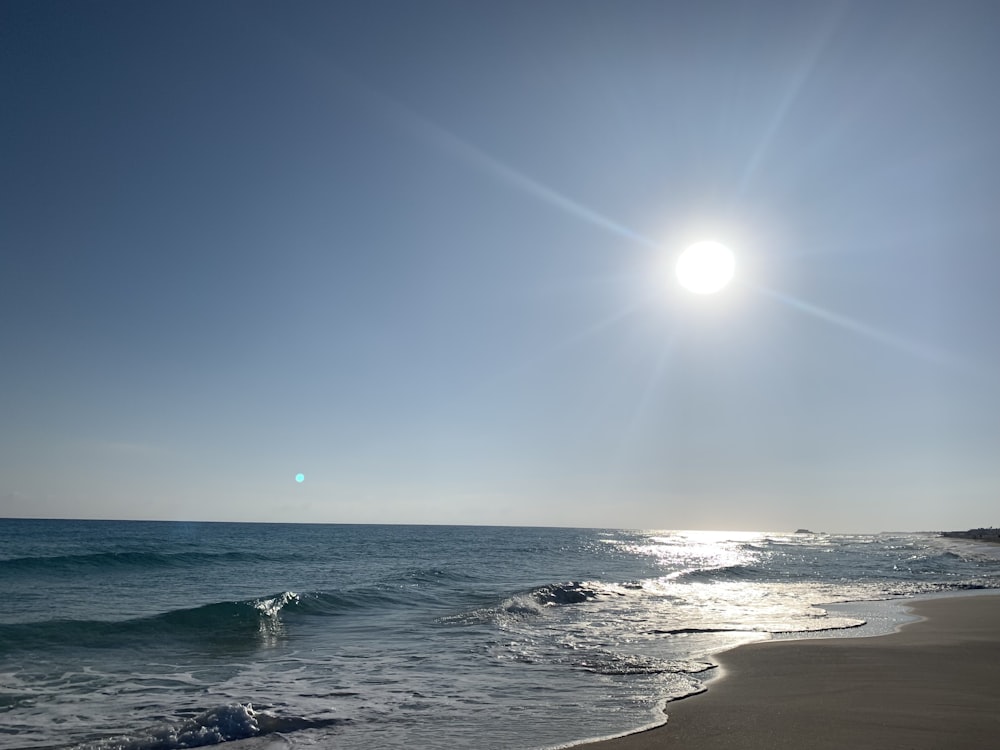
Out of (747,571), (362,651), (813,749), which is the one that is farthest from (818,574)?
(813,749)

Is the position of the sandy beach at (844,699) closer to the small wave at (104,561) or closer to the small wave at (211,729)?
the small wave at (211,729)

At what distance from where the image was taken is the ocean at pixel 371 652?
7945mm

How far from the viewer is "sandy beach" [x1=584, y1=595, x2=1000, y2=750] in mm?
6926

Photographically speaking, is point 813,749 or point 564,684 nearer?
point 813,749

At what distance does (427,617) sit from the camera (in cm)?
1809

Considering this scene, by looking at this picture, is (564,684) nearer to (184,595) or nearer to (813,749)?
→ (813,749)

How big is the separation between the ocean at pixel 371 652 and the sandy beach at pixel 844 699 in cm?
65

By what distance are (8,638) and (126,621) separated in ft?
8.09

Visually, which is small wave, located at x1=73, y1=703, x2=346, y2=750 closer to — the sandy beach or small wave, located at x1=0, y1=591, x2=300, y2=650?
the sandy beach

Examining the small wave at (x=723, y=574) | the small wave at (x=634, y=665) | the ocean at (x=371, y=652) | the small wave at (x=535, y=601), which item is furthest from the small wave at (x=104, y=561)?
the small wave at (x=634, y=665)

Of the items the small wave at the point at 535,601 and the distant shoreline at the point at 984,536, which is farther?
the distant shoreline at the point at 984,536

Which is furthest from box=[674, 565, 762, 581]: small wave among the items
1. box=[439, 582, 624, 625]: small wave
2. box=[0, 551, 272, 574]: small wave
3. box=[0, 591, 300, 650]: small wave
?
box=[0, 551, 272, 574]: small wave

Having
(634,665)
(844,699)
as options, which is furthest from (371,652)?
(844,699)

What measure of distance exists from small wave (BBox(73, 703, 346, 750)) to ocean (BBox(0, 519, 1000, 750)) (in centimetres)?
3
